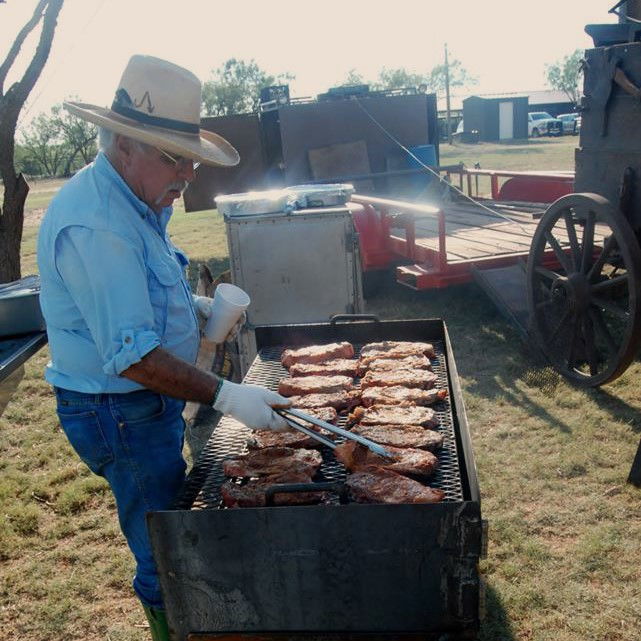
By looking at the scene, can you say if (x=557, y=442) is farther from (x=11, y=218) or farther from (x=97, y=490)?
(x=11, y=218)

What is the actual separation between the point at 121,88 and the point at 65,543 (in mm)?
2935

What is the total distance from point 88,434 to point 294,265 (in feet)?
11.7

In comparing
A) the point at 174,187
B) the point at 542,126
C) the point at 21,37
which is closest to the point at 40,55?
the point at 21,37

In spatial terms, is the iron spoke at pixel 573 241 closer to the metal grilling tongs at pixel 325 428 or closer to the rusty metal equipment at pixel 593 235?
the rusty metal equipment at pixel 593 235

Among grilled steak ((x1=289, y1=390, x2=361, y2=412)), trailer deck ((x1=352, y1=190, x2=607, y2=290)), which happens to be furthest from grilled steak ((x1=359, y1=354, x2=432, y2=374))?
trailer deck ((x1=352, y1=190, x2=607, y2=290))

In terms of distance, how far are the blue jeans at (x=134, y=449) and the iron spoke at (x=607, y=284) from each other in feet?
11.8

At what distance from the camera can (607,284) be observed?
502 cm

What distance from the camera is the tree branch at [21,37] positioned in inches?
286

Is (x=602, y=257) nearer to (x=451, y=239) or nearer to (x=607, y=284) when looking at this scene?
(x=607, y=284)

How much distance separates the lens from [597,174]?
529 cm

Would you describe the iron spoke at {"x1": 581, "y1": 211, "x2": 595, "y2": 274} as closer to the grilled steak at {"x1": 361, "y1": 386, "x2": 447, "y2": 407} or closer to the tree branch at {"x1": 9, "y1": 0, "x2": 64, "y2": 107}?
the grilled steak at {"x1": 361, "y1": 386, "x2": 447, "y2": 407}

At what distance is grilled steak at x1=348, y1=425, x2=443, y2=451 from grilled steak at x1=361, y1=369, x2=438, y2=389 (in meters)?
0.43

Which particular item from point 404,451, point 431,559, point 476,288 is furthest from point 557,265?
point 431,559

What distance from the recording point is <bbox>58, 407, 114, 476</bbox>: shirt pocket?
2.39 meters
